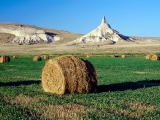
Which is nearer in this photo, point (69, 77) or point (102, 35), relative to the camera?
point (69, 77)

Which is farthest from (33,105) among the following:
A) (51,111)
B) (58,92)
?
(58,92)

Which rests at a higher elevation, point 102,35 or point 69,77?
point 102,35

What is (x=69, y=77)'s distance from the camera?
15.5m

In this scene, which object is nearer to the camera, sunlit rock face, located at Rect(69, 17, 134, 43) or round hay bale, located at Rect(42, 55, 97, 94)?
round hay bale, located at Rect(42, 55, 97, 94)

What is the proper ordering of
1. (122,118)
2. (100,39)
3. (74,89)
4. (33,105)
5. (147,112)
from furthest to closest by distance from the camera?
(100,39) < (74,89) < (33,105) < (147,112) < (122,118)

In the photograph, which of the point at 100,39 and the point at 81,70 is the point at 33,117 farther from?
the point at 100,39

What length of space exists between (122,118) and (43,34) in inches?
7402

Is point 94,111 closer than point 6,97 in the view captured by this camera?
Yes

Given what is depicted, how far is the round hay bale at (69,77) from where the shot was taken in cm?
1544

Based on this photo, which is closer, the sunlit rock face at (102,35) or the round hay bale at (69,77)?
the round hay bale at (69,77)

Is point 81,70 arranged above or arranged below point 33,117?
above

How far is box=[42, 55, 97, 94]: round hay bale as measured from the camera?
15438mm

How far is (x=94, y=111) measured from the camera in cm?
1117

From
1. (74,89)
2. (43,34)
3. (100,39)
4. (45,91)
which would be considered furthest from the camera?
(43,34)
